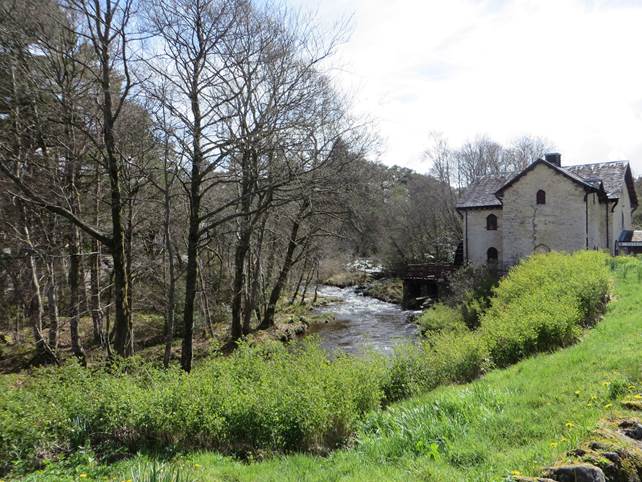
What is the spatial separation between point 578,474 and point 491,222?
27852 millimetres

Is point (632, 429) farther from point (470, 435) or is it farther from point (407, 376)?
point (407, 376)

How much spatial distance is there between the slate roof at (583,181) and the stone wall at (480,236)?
61 centimetres

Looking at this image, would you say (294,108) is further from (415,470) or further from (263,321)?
(263,321)

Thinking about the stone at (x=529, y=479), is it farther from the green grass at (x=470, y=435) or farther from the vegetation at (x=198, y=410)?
the vegetation at (x=198, y=410)

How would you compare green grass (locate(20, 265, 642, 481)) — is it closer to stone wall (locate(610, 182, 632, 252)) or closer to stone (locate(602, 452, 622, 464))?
stone (locate(602, 452, 622, 464))

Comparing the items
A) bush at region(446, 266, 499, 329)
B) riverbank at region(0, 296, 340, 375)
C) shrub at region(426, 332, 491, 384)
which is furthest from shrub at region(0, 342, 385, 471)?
bush at region(446, 266, 499, 329)

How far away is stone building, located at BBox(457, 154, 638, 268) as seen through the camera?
25656 mm

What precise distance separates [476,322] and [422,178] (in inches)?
1412

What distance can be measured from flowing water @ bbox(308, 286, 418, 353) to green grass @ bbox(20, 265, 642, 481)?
27.2 feet

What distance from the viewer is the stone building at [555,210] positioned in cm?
2566

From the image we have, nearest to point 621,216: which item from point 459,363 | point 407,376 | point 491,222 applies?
point 491,222

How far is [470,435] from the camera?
5.68 m

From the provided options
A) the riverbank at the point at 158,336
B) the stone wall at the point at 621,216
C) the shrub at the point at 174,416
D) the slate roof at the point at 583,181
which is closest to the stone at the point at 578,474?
the shrub at the point at 174,416

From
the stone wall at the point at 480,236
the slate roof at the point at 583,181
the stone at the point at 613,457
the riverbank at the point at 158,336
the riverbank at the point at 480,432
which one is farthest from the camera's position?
the stone wall at the point at 480,236
